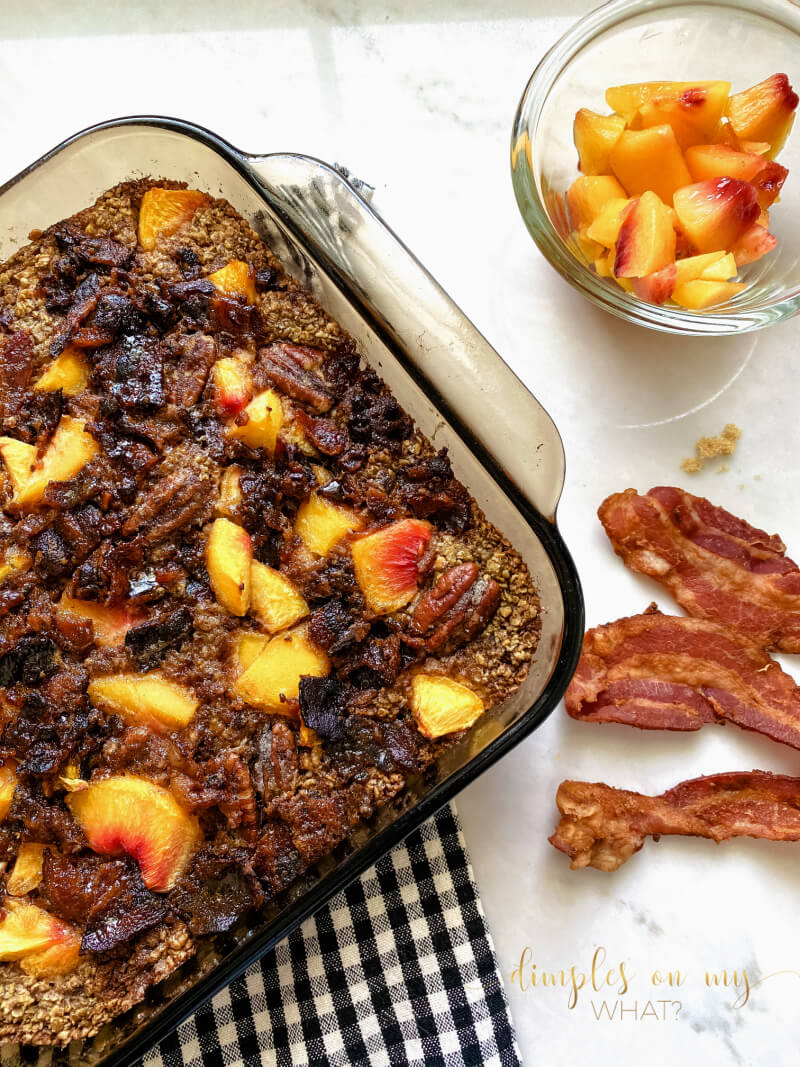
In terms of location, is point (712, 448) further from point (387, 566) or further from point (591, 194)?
point (387, 566)

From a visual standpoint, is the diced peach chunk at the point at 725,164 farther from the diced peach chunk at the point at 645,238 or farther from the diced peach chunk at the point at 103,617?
the diced peach chunk at the point at 103,617

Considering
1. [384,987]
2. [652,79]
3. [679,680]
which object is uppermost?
Answer: [652,79]

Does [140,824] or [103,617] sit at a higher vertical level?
[103,617]

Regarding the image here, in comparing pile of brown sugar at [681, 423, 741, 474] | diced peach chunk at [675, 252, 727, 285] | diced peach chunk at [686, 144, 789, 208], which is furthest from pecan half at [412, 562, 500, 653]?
diced peach chunk at [686, 144, 789, 208]

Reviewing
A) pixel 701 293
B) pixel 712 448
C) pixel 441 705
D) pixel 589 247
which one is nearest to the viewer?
pixel 441 705

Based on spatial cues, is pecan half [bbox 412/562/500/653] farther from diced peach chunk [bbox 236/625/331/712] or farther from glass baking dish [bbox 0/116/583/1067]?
diced peach chunk [bbox 236/625/331/712]

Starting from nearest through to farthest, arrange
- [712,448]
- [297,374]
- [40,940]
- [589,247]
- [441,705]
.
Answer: [40,940]
[441,705]
[297,374]
[589,247]
[712,448]

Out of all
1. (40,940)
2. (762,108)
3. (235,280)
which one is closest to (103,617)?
(40,940)

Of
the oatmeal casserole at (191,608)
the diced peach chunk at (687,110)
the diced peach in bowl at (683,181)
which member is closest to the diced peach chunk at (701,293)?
the diced peach in bowl at (683,181)
